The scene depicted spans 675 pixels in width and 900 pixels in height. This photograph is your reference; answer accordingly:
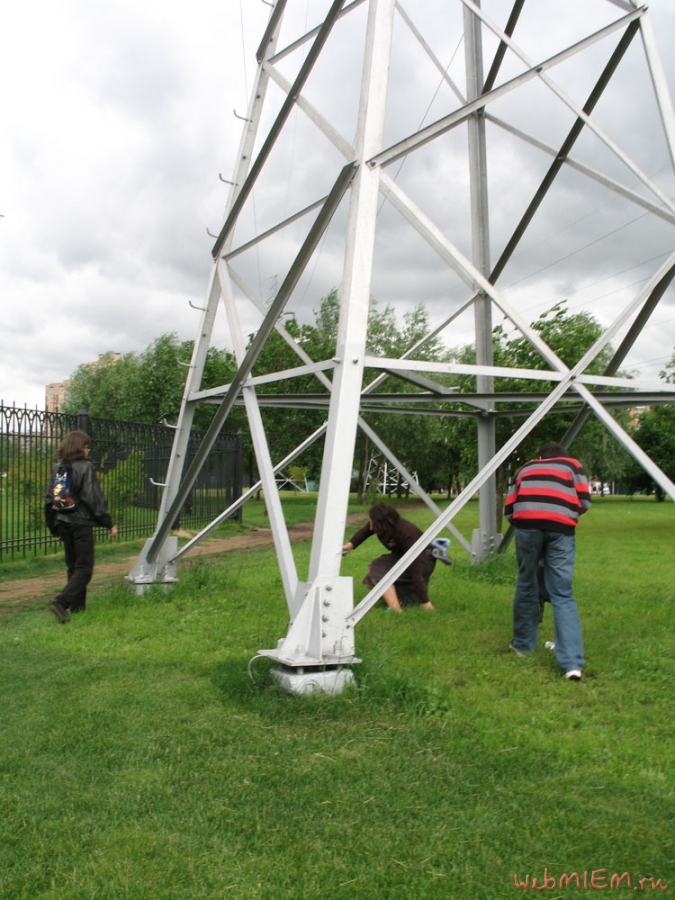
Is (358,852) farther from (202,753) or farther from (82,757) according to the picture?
(82,757)

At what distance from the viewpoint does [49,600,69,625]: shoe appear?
7.11m

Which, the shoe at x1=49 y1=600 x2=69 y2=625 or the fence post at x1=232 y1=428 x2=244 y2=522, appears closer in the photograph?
the shoe at x1=49 y1=600 x2=69 y2=625

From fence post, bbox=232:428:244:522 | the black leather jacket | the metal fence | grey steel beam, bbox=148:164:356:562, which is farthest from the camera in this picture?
fence post, bbox=232:428:244:522

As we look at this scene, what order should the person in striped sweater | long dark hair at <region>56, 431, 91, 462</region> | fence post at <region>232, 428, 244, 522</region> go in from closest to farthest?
1. the person in striped sweater
2. long dark hair at <region>56, 431, 91, 462</region>
3. fence post at <region>232, 428, 244, 522</region>

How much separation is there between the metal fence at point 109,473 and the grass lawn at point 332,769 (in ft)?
20.7

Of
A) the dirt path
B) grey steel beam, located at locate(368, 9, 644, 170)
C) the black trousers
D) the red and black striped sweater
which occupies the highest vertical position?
grey steel beam, located at locate(368, 9, 644, 170)

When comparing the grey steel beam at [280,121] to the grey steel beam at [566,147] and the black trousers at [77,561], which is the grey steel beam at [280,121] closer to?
the grey steel beam at [566,147]

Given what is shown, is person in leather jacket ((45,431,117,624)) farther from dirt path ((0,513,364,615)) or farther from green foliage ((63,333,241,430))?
green foliage ((63,333,241,430))

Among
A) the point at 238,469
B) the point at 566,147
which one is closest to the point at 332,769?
the point at 566,147

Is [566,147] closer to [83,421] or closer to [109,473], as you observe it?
[83,421]

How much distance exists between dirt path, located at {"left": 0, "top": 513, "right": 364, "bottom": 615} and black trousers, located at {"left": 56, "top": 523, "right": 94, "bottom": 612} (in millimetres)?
1431

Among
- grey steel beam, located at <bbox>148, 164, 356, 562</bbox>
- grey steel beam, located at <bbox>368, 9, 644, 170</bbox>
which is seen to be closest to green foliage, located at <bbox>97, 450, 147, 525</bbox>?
grey steel beam, located at <bbox>148, 164, 356, 562</bbox>

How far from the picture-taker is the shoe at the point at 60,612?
7.11 m

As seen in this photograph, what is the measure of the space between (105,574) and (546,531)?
747cm
